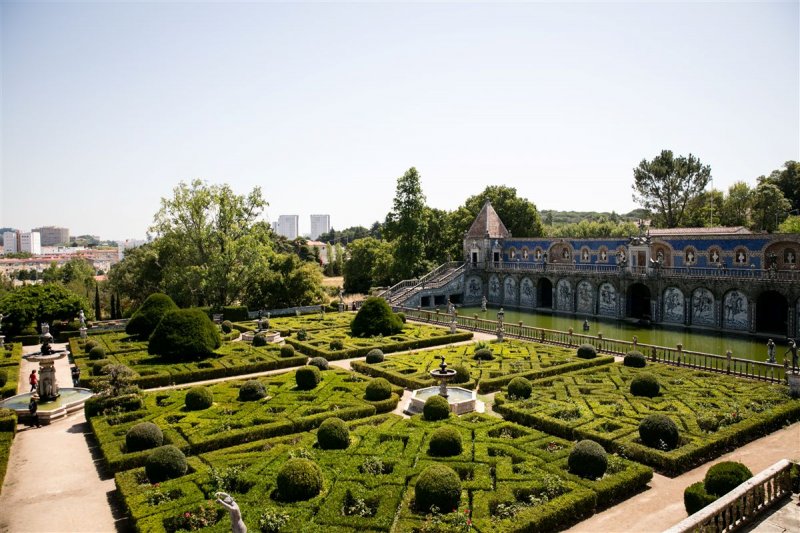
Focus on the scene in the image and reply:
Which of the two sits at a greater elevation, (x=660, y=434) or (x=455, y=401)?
(x=660, y=434)

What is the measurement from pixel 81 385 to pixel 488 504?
67.2 feet

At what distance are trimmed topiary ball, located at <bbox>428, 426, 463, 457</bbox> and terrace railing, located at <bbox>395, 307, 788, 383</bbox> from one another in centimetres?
1501

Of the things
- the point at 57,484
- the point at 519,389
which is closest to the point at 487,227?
the point at 519,389

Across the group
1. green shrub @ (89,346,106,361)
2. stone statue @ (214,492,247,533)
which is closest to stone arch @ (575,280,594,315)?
green shrub @ (89,346,106,361)

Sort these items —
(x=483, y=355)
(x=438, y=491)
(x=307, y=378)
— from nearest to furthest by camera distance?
(x=438, y=491) → (x=307, y=378) → (x=483, y=355)

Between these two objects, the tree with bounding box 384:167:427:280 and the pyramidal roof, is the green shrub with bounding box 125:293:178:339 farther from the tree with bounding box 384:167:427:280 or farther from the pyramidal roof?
the pyramidal roof

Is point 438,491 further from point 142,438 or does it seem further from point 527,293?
point 527,293

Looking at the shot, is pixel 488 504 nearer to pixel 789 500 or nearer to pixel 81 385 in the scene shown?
pixel 789 500

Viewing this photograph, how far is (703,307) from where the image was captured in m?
40.3

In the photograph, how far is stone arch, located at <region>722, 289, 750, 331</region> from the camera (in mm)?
37938

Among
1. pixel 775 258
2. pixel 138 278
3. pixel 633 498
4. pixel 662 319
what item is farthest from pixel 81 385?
pixel 775 258

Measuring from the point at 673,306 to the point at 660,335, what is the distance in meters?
4.55

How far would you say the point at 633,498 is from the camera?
13.6m

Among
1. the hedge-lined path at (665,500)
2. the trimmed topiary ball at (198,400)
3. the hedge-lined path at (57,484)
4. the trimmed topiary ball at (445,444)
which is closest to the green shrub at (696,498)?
the hedge-lined path at (665,500)
